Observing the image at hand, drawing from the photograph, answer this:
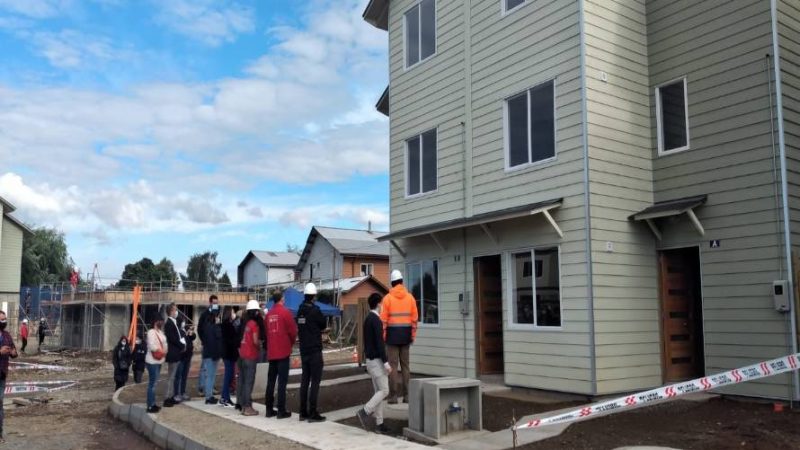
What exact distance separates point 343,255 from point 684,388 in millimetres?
40912

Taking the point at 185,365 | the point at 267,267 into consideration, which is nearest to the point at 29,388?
the point at 185,365

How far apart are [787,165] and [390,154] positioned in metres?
8.30

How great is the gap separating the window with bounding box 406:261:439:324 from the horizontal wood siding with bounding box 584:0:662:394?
4145mm

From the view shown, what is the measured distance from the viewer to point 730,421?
8.64 meters

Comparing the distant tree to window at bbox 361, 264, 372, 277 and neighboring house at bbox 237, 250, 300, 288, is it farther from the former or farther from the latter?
window at bbox 361, 264, 372, 277

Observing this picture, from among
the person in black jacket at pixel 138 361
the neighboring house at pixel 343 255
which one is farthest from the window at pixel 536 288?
the neighboring house at pixel 343 255

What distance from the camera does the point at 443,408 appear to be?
805 centimetres

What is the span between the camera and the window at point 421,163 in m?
14.1

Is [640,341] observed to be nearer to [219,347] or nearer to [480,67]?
[480,67]

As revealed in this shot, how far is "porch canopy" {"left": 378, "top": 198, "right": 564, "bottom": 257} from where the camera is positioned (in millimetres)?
10695

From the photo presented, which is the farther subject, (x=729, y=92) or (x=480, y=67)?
(x=480, y=67)

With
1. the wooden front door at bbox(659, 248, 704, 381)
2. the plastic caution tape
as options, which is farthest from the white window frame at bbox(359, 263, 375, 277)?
the plastic caution tape

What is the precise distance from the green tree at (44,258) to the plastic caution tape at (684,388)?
64.0 m

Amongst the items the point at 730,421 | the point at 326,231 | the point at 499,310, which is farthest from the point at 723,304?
the point at 326,231
